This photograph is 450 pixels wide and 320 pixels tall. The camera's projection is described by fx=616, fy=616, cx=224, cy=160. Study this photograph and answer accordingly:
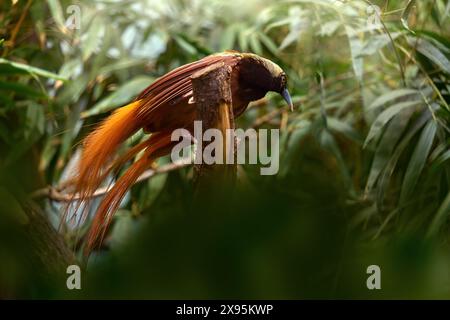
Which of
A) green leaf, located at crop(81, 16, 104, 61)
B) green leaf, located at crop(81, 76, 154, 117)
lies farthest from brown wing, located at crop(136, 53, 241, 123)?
green leaf, located at crop(81, 16, 104, 61)

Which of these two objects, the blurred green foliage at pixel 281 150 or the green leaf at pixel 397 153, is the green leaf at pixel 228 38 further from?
the green leaf at pixel 397 153

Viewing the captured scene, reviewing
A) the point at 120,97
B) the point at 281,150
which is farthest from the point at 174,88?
the point at 281,150

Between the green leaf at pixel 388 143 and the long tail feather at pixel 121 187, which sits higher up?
the green leaf at pixel 388 143

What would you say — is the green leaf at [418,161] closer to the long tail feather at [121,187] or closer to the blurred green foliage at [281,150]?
the blurred green foliage at [281,150]

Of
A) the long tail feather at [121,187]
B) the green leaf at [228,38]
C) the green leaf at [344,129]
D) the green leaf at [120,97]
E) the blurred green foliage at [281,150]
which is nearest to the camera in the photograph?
the blurred green foliage at [281,150]

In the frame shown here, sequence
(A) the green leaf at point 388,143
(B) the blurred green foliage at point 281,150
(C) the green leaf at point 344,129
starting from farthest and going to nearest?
(C) the green leaf at point 344,129 < (A) the green leaf at point 388,143 < (B) the blurred green foliage at point 281,150

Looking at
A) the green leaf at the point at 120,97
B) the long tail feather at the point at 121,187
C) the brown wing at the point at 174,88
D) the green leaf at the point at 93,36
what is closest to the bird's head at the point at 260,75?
the brown wing at the point at 174,88

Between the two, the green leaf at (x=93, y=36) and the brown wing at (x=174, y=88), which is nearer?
the brown wing at (x=174, y=88)

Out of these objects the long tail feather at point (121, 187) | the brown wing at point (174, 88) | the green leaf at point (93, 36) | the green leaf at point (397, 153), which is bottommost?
the long tail feather at point (121, 187)
